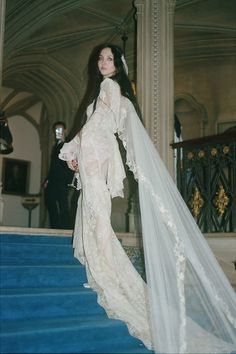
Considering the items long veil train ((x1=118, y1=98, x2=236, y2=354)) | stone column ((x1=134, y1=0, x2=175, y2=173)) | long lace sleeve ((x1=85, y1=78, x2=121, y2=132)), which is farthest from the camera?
stone column ((x1=134, y1=0, x2=175, y2=173))

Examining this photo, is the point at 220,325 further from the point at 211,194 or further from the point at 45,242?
the point at 211,194

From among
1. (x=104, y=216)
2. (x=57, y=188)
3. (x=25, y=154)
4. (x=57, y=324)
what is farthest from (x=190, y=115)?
(x=57, y=324)

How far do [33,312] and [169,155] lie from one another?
3.54 metres

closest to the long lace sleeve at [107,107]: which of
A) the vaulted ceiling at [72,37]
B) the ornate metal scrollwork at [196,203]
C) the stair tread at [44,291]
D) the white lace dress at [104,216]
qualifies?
the white lace dress at [104,216]

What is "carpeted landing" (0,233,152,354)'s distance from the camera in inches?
120

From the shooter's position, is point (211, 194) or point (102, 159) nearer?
point (102, 159)

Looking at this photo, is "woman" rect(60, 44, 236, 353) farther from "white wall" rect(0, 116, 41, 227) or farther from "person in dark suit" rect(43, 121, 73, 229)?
"white wall" rect(0, 116, 41, 227)

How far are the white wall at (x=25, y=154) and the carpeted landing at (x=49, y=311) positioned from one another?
11160 millimetres

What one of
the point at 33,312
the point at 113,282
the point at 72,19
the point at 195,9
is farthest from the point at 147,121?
the point at 72,19

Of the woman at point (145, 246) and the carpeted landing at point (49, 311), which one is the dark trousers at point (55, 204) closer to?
the carpeted landing at point (49, 311)

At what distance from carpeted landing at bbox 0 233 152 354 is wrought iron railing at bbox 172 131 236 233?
2445mm

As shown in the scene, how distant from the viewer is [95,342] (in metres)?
3.28

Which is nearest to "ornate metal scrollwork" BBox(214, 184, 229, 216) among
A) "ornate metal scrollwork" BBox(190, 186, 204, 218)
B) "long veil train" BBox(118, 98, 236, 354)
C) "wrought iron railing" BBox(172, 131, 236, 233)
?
"wrought iron railing" BBox(172, 131, 236, 233)

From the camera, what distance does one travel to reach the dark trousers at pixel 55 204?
265 inches
